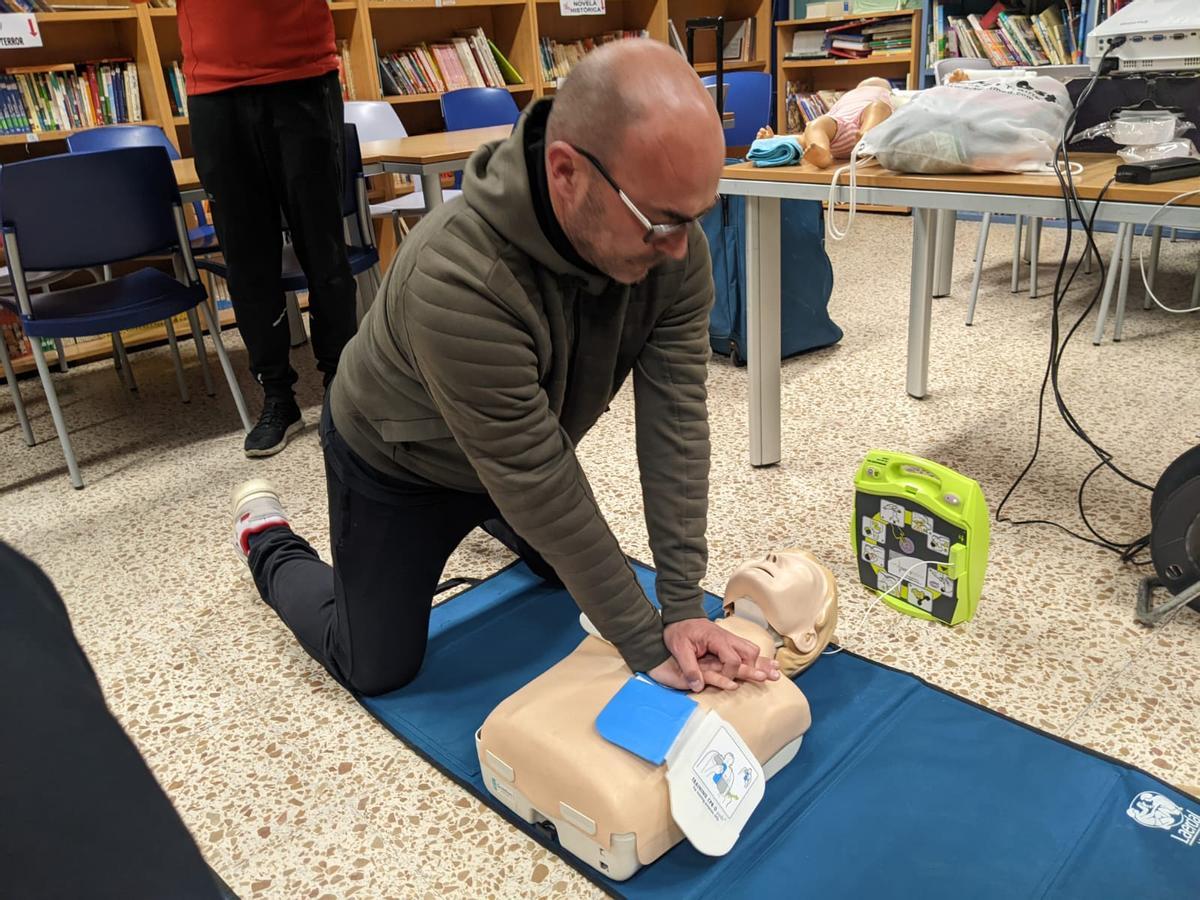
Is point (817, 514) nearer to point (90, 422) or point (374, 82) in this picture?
point (90, 422)

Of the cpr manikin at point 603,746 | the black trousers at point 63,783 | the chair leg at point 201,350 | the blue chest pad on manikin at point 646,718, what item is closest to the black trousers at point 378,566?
the cpr manikin at point 603,746

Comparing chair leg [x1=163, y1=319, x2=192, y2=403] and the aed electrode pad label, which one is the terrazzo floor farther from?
the aed electrode pad label

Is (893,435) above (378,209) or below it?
below

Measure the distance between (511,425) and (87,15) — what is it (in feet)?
10.6

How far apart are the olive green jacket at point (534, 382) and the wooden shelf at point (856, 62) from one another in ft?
14.0

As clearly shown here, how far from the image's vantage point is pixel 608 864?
1088 millimetres

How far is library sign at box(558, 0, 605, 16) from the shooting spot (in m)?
4.37

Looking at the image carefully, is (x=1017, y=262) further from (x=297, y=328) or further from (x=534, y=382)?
(x=534, y=382)

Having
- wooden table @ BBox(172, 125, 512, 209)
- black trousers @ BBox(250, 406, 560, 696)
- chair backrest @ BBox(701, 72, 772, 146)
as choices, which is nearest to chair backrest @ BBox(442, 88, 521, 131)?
wooden table @ BBox(172, 125, 512, 209)

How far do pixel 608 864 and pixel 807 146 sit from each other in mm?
1409

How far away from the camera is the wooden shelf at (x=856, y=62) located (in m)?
4.77

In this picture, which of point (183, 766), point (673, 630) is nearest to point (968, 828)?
point (673, 630)

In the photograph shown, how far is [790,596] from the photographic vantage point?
53.4 inches

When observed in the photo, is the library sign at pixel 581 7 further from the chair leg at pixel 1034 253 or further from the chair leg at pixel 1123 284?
the chair leg at pixel 1123 284
